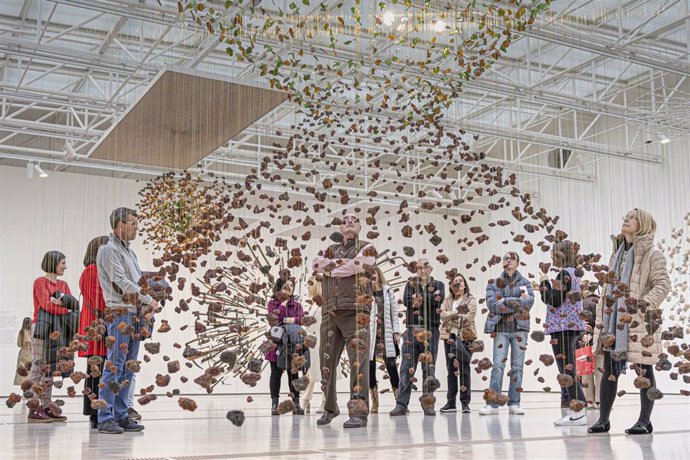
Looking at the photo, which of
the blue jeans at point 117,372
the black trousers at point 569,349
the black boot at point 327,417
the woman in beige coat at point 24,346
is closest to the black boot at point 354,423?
the black boot at point 327,417

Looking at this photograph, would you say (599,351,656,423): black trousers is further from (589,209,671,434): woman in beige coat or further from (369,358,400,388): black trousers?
(369,358,400,388): black trousers

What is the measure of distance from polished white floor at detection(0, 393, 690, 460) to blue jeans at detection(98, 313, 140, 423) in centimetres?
17

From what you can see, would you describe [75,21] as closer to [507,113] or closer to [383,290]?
[383,290]

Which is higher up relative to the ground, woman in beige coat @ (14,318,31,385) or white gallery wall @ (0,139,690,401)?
white gallery wall @ (0,139,690,401)

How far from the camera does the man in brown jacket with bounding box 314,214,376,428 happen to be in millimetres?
5094

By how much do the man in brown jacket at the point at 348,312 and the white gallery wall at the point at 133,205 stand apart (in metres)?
6.83

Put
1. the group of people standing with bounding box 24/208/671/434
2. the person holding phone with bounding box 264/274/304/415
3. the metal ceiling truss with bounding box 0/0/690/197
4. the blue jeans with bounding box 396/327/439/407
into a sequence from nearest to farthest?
1. the group of people standing with bounding box 24/208/671/434
2. the blue jeans with bounding box 396/327/439/407
3. the person holding phone with bounding box 264/274/304/415
4. the metal ceiling truss with bounding box 0/0/690/197

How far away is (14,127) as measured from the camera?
11.4m

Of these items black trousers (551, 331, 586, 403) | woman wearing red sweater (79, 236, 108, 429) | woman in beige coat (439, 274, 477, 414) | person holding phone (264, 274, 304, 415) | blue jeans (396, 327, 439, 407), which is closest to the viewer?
woman wearing red sweater (79, 236, 108, 429)

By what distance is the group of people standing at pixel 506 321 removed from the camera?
15.1 ft

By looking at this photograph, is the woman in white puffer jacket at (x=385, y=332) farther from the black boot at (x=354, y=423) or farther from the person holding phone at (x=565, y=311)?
the black boot at (x=354, y=423)

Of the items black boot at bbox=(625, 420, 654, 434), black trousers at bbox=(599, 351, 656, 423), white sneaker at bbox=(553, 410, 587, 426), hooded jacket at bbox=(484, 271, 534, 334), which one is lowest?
white sneaker at bbox=(553, 410, 587, 426)

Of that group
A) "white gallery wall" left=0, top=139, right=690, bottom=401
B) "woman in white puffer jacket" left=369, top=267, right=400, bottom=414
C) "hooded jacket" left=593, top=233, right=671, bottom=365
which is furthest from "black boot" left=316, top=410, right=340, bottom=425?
"white gallery wall" left=0, top=139, right=690, bottom=401

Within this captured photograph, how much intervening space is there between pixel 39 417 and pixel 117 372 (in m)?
1.53
